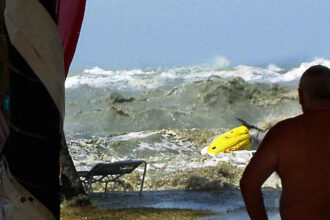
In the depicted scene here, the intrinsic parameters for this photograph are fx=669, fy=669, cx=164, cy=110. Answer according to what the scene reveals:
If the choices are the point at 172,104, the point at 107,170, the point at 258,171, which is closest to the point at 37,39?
the point at 258,171

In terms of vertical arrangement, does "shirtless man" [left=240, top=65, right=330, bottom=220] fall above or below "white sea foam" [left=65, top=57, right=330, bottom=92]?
above

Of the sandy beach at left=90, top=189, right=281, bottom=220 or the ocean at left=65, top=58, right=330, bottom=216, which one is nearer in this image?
the sandy beach at left=90, top=189, right=281, bottom=220

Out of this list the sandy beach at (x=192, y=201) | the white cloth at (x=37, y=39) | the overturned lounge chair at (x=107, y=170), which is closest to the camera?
the white cloth at (x=37, y=39)

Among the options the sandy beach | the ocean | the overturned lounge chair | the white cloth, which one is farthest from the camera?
the ocean

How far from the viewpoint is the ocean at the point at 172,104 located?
1739cm

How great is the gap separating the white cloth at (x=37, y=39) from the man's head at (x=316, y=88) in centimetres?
91

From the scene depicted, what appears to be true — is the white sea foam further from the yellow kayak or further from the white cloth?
the white cloth

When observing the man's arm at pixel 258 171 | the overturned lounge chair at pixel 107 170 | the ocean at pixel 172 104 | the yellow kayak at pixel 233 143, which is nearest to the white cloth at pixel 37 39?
the man's arm at pixel 258 171

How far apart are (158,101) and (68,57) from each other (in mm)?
20245

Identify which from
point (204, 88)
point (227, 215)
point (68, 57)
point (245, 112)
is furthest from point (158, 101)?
point (68, 57)

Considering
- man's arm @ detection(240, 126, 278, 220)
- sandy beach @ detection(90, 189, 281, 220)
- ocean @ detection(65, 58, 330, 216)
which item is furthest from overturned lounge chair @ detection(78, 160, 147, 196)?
ocean @ detection(65, 58, 330, 216)

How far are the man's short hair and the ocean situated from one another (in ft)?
43.1

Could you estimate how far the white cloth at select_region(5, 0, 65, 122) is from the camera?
2410mm

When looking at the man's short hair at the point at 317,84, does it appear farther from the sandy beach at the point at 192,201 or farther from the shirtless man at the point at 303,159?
the sandy beach at the point at 192,201
